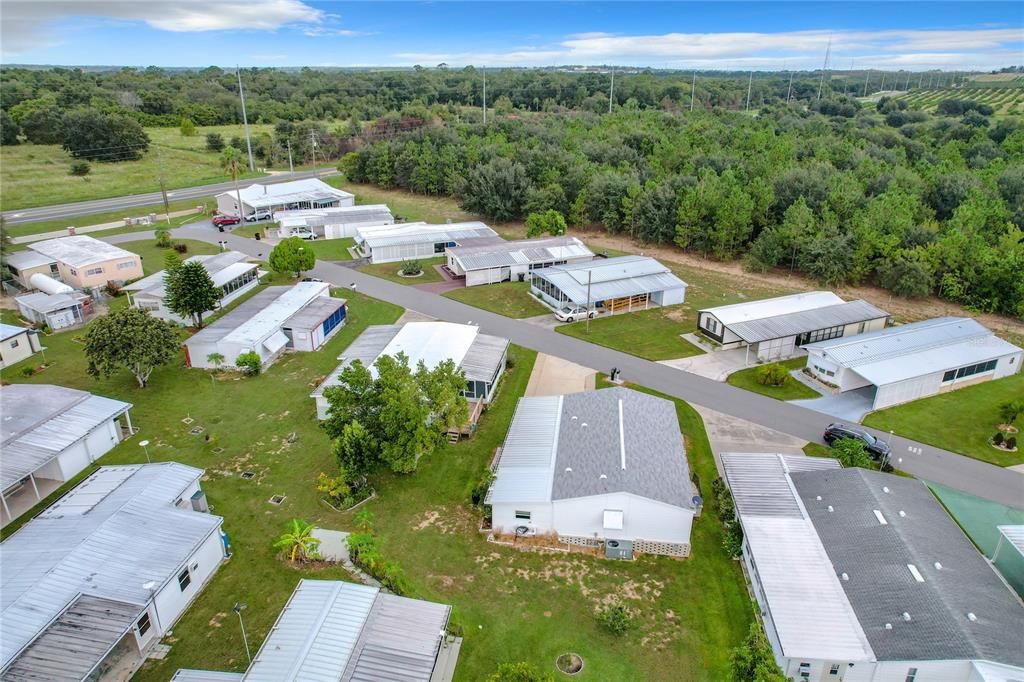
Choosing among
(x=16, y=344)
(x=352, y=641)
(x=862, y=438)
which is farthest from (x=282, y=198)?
(x=862, y=438)

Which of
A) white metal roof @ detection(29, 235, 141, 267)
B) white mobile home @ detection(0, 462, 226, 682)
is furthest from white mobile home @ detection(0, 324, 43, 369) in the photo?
white mobile home @ detection(0, 462, 226, 682)

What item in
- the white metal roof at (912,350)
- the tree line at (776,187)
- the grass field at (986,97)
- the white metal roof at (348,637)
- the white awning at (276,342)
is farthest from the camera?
the grass field at (986,97)

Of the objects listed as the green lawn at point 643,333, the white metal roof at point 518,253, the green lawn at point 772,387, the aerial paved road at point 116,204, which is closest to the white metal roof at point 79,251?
the aerial paved road at point 116,204

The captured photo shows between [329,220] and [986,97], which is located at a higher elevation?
[986,97]

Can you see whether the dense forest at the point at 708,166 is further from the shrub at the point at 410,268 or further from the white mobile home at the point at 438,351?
the white mobile home at the point at 438,351

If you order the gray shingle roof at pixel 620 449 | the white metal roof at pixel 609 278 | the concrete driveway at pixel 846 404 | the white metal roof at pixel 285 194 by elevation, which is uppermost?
the white metal roof at pixel 285 194

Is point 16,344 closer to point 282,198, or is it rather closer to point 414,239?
point 414,239

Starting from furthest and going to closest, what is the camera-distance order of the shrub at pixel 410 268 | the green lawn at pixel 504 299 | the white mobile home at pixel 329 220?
1. the white mobile home at pixel 329 220
2. the shrub at pixel 410 268
3. the green lawn at pixel 504 299
